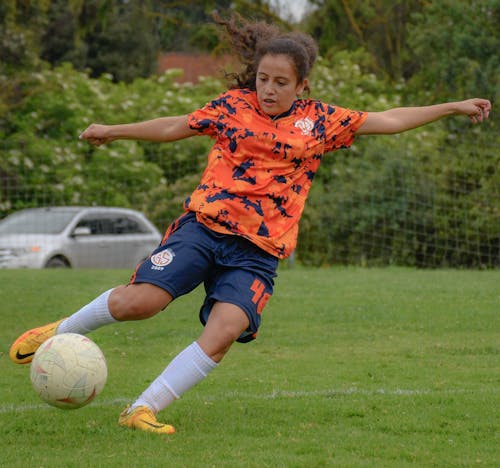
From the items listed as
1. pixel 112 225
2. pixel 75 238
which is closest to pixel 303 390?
pixel 75 238

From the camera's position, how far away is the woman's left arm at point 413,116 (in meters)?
5.79

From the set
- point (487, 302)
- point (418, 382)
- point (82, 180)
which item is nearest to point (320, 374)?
point (418, 382)

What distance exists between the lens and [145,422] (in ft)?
16.5

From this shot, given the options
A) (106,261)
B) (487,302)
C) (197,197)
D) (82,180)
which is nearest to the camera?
(197,197)

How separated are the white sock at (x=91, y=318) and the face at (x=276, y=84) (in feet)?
4.25

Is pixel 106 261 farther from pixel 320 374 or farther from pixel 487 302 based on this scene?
pixel 320 374

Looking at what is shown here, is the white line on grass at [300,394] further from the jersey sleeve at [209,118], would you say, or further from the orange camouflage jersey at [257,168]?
the jersey sleeve at [209,118]

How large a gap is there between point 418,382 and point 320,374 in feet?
2.40

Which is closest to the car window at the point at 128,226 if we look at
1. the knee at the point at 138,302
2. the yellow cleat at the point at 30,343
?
the yellow cleat at the point at 30,343

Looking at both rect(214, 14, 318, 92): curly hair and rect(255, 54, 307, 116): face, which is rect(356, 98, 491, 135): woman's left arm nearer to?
rect(214, 14, 318, 92): curly hair

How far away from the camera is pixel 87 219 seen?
739 inches

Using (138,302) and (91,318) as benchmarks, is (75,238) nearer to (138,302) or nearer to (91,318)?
(91,318)

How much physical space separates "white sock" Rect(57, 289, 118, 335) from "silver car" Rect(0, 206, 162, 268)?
12816 millimetres

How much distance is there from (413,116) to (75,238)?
13.3 meters
